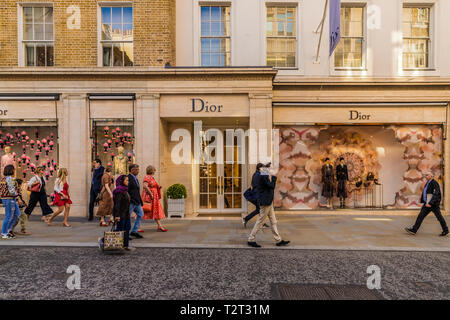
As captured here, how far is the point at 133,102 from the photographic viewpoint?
10336mm

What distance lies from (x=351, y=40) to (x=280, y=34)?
2.85 m

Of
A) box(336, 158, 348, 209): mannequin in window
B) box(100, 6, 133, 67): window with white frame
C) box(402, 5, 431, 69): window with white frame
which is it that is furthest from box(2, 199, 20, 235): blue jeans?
box(402, 5, 431, 69): window with white frame

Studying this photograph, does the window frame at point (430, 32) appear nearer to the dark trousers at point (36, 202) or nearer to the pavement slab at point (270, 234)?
the pavement slab at point (270, 234)

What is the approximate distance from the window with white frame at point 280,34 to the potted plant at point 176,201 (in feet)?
19.9

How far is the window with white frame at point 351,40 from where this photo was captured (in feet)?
36.2

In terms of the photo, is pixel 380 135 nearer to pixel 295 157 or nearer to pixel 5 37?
pixel 295 157

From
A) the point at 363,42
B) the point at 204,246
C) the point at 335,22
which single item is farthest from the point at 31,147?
the point at 363,42

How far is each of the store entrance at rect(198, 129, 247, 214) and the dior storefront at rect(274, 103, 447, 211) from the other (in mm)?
1649

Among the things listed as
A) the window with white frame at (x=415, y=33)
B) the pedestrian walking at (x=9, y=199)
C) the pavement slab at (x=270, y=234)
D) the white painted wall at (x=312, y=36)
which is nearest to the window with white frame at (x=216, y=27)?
the white painted wall at (x=312, y=36)

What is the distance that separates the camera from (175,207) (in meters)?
10.3

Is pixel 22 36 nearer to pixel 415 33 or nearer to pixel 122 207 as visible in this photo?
pixel 122 207

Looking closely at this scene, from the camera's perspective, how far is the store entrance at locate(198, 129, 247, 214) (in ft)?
37.7

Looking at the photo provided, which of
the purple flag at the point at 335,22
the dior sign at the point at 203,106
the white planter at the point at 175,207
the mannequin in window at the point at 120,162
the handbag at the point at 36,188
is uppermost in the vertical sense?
the purple flag at the point at 335,22
